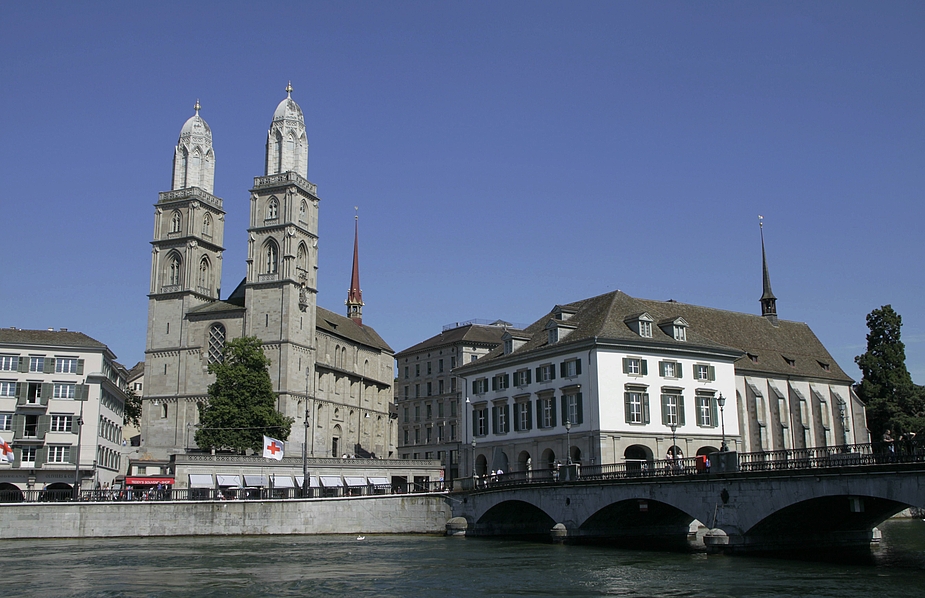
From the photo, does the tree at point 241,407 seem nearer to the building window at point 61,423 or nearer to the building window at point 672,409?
the building window at point 61,423

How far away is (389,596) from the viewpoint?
103 feet

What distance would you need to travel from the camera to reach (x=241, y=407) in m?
81.1

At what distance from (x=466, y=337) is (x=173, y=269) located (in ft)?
102

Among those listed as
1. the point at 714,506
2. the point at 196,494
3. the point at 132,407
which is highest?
the point at 132,407

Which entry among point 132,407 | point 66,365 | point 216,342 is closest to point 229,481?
point 66,365

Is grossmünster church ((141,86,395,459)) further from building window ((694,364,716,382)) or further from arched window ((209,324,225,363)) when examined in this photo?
building window ((694,364,716,382))

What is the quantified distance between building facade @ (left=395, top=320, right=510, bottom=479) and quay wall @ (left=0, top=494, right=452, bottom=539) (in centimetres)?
3695

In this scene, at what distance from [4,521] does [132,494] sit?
7376 mm

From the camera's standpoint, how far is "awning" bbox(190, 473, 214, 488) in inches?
2904

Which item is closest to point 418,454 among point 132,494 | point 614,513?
point 132,494

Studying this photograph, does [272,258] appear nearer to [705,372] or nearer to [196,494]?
[196,494]

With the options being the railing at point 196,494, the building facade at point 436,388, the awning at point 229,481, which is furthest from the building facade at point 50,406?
the building facade at point 436,388

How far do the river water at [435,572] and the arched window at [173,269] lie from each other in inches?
2022

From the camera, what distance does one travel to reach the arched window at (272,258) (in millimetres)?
99062
